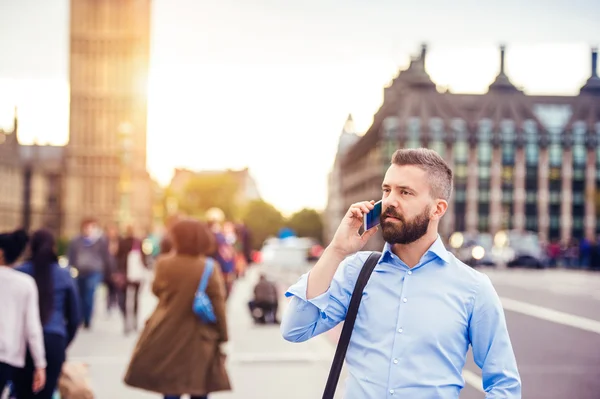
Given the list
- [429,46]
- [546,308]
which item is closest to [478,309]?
[546,308]

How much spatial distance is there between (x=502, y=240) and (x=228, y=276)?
124 feet

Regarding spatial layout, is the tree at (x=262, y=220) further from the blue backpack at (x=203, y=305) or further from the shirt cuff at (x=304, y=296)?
the shirt cuff at (x=304, y=296)

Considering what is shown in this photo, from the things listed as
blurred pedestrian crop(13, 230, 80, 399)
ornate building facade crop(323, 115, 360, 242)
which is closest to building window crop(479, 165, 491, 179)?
ornate building facade crop(323, 115, 360, 242)

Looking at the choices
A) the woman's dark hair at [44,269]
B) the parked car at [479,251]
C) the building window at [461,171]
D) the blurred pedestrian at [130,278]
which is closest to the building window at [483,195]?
the building window at [461,171]

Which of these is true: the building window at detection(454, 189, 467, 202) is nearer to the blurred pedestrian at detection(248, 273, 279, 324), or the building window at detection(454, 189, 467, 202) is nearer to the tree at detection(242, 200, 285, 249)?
the tree at detection(242, 200, 285, 249)

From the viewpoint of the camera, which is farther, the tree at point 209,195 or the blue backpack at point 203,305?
the tree at point 209,195

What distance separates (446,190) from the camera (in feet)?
9.91

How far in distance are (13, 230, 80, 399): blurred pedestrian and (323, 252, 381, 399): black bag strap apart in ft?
10.0

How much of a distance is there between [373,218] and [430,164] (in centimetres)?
29

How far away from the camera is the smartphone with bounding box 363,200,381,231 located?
2873 mm

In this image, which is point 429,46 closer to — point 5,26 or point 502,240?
point 502,240

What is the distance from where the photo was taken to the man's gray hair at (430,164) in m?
2.94

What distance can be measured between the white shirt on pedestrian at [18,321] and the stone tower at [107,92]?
7303cm

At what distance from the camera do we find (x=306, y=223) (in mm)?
123062
